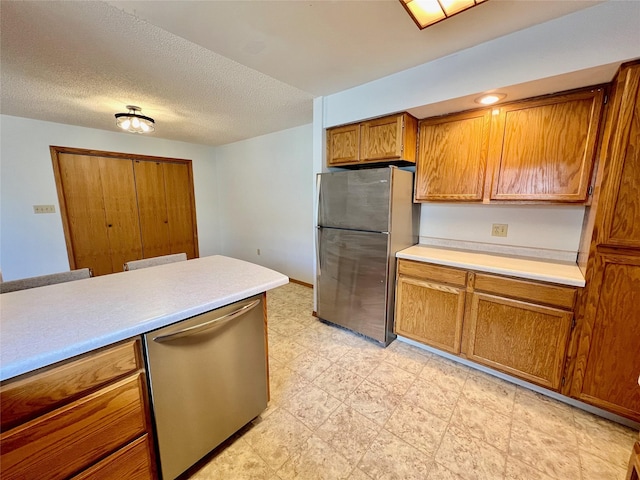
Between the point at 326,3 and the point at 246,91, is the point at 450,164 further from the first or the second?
the point at 246,91

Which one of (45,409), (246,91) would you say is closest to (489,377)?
(45,409)

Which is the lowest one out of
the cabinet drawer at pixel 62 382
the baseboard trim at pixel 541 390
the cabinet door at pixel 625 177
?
the baseboard trim at pixel 541 390

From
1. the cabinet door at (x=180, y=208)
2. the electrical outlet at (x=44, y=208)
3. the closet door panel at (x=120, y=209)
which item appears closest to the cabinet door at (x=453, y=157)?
the cabinet door at (x=180, y=208)

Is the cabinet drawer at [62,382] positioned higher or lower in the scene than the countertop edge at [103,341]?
lower

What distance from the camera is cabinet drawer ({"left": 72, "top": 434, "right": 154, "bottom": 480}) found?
923 mm

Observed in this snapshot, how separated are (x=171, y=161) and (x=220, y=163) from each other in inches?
32.0

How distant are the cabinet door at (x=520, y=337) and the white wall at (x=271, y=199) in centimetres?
223

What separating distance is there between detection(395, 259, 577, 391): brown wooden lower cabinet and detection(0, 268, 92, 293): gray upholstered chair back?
2.21 m

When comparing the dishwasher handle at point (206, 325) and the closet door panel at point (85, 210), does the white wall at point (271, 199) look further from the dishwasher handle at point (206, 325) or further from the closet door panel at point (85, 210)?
the dishwasher handle at point (206, 325)

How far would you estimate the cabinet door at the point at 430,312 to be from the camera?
199 cm

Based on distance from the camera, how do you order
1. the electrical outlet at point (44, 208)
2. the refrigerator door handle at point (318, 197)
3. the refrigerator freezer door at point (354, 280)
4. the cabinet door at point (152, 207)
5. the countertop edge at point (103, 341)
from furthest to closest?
the cabinet door at point (152, 207)
the electrical outlet at point (44, 208)
the refrigerator door handle at point (318, 197)
the refrigerator freezer door at point (354, 280)
the countertop edge at point (103, 341)

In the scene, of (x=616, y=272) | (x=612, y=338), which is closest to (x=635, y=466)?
(x=612, y=338)

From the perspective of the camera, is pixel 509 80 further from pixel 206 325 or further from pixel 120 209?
pixel 120 209

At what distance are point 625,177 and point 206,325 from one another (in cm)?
221
